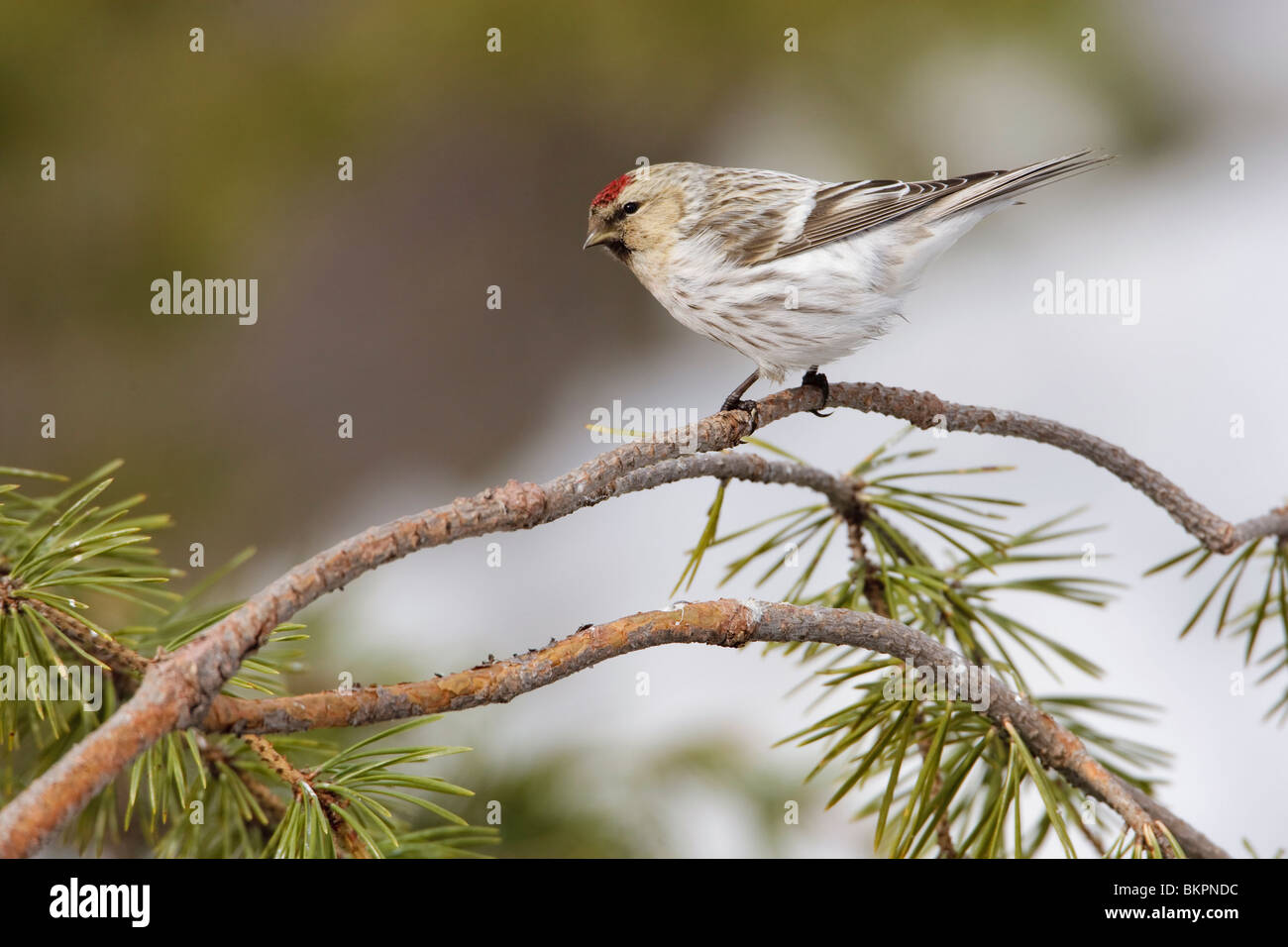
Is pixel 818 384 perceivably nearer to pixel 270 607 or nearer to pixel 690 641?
pixel 690 641

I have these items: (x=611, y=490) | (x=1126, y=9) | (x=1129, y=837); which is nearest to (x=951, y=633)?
(x=1129, y=837)

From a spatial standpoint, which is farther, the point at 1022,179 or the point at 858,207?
the point at 858,207

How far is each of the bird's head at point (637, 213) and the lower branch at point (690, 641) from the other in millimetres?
911

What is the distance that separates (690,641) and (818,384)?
0.59 metres

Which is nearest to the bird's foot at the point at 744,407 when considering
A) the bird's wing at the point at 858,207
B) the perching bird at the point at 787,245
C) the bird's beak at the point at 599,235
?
the perching bird at the point at 787,245

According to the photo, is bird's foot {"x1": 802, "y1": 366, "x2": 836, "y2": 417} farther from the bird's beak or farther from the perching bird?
the bird's beak

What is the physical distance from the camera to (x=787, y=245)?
1479 mm

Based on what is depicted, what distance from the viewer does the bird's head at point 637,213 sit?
1546 millimetres

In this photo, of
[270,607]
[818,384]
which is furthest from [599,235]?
[270,607]

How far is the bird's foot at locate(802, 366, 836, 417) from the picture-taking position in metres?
1.08

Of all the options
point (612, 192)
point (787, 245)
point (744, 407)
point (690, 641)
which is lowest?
point (690, 641)

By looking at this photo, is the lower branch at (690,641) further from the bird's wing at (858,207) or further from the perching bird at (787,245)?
the bird's wing at (858,207)

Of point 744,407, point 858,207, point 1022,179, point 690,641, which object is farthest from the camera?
point 858,207
